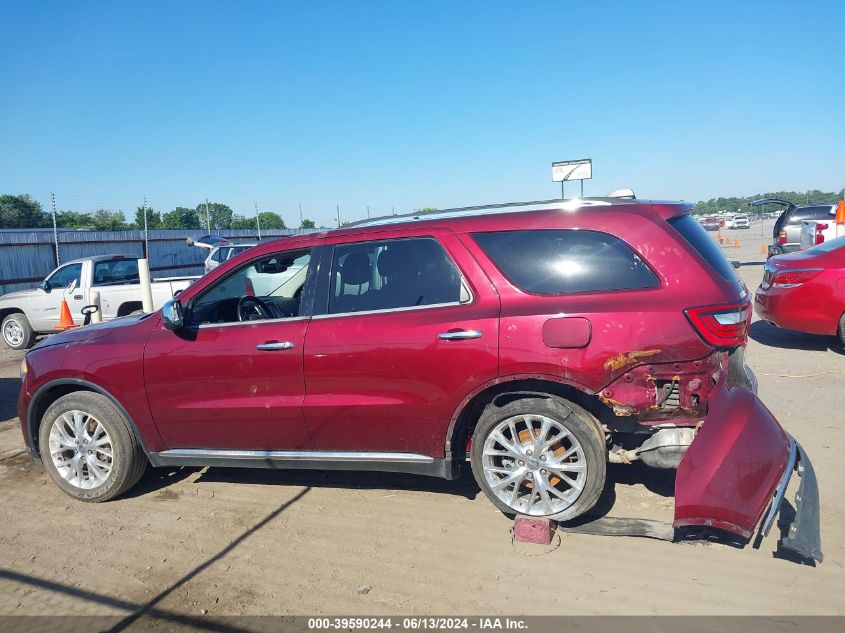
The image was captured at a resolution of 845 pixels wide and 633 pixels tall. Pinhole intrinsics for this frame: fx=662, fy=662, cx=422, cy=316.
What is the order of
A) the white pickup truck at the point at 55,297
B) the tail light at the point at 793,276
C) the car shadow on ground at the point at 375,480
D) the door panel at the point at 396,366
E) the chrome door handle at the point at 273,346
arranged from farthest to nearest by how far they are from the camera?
1. the white pickup truck at the point at 55,297
2. the tail light at the point at 793,276
3. the car shadow on ground at the point at 375,480
4. the chrome door handle at the point at 273,346
5. the door panel at the point at 396,366

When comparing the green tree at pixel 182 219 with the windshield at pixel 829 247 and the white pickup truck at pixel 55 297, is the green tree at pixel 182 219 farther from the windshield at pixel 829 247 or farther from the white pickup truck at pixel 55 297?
the windshield at pixel 829 247

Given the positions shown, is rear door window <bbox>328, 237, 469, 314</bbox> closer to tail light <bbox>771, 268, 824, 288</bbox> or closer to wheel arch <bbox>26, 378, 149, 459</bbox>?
wheel arch <bbox>26, 378, 149, 459</bbox>

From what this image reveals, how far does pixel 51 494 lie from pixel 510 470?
3474 mm

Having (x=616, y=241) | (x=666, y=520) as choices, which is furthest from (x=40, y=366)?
(x=666, y=520)

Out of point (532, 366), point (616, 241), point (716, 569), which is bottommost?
point (716, 569)

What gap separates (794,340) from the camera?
8.87 m

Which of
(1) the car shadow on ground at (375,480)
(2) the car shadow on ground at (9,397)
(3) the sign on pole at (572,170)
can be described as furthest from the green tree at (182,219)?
(1) the car shadow on ground at (375,480)

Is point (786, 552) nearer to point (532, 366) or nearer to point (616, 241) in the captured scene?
point (532, 366)

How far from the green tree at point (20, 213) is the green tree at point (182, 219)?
33.0 feet

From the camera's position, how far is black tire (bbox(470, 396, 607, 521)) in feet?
12.4

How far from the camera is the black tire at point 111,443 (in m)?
4.66

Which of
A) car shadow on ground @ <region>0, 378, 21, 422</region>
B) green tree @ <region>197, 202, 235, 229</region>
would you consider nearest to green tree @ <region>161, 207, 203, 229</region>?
green tree @ <region>197, 202, 235, 229</region>

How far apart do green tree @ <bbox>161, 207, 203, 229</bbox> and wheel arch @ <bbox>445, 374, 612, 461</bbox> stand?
149 feet

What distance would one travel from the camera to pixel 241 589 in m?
3.48
